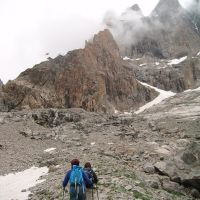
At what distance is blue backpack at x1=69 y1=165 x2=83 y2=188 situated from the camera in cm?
1803

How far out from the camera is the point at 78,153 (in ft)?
120

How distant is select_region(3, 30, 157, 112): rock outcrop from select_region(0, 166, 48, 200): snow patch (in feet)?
232

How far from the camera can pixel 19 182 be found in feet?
94.7

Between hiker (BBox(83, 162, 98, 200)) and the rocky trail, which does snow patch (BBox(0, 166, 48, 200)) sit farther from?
hiker (BBox(83, 162, 98, 200))

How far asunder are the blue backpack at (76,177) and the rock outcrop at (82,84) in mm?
84641

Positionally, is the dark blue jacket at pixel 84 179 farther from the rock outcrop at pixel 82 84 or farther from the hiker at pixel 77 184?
the rock outcrop at pixel 82 84

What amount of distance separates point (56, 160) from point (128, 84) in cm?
13656

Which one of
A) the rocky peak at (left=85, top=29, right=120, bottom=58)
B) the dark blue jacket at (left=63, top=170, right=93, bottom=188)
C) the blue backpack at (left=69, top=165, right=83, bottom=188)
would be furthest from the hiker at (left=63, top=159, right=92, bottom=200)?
the rocky peak at (left=85, top=29, right=120, bottom=58)

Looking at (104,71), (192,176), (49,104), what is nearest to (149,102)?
(104,71)

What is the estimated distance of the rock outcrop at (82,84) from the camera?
108 meters

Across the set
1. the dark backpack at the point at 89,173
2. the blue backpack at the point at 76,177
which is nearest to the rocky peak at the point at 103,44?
the dark backpack at the point at 89,173

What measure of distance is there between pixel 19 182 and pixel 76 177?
11.8 metres

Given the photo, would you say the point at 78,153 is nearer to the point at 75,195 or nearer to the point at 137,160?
the point at 137,160

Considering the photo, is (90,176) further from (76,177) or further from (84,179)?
(76,177)
